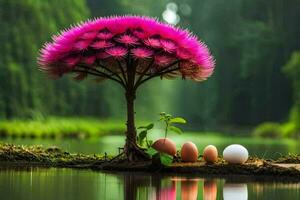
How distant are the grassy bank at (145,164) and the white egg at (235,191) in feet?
4.14

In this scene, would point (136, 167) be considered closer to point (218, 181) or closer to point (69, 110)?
point (218, 181)

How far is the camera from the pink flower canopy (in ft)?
37.0

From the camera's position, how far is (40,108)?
36.6m

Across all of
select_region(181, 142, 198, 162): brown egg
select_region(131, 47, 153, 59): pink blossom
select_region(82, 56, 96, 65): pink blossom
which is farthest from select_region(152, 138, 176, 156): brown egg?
select_region(82, 56, 96, 65): pink blossom

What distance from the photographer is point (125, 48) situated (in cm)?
1126

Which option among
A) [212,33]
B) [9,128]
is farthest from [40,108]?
[212,33]

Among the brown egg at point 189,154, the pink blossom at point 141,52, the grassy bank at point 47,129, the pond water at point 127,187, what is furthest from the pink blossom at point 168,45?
the grassy bank at point 47,129

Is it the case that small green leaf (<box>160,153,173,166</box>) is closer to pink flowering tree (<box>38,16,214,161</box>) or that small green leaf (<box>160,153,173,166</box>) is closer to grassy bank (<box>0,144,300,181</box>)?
grassy bank (<box>0,144,300,181</box>)

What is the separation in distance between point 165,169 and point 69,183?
2.00 metres

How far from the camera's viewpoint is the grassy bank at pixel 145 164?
10.5 meters

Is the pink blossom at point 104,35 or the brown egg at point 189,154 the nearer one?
the pink blossom at point 104,35

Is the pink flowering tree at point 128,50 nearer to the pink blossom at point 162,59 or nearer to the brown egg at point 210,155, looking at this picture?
the pink blossom at point 162,59

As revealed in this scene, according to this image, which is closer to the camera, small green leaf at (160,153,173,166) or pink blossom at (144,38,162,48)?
small green leaf at (160,153,173,166)

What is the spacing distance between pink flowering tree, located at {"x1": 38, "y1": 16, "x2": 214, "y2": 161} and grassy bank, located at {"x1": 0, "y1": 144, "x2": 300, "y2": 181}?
459 millimetres
